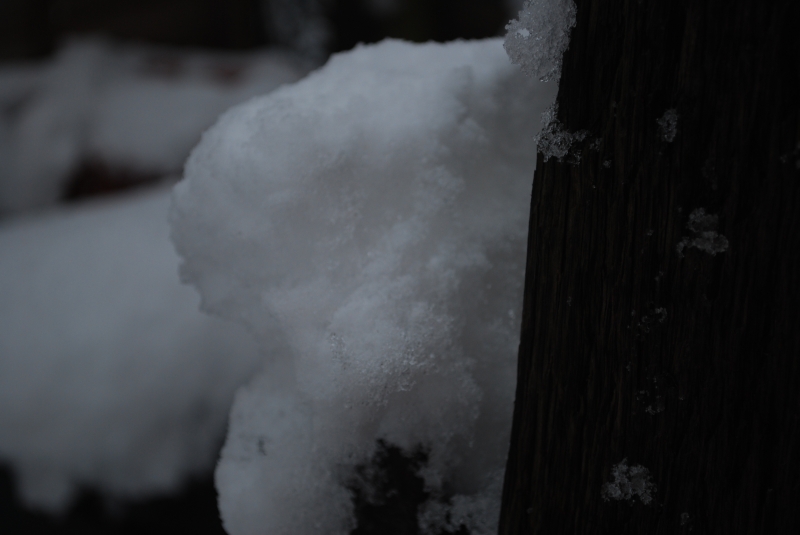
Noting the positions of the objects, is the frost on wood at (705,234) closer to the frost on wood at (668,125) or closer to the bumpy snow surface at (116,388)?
the frost on wood at (668,125)

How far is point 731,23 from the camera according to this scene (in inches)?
22.3

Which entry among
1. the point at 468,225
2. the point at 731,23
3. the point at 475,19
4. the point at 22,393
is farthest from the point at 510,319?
the point at 475,19

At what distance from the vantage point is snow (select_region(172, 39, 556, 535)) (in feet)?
2.63

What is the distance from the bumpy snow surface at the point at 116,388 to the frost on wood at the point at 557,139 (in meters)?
1.30

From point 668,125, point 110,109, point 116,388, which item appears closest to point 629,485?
point 668,125

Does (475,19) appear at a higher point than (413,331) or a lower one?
higher

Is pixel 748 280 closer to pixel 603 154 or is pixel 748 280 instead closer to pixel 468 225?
pixel 603 154

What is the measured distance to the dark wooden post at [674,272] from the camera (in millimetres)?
580

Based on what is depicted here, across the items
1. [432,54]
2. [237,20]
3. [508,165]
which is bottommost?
[508,165]

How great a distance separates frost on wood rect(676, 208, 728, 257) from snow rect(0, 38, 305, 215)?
2.67m

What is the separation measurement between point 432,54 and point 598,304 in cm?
56

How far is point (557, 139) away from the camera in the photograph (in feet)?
2.31

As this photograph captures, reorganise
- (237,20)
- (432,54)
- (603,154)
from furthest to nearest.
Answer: (237,20) < (432,54) < (603,154)

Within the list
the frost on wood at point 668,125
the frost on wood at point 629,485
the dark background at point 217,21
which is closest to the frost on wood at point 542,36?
the frost on wood at point 668,125
